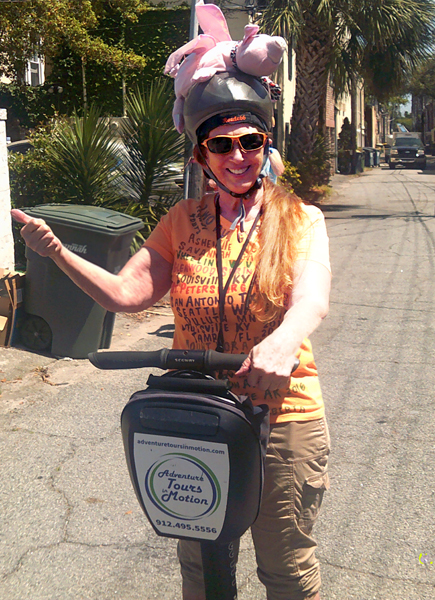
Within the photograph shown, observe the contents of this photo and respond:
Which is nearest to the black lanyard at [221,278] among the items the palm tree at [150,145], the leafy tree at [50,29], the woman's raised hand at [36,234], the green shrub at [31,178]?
the woman's raised hand at [36,234]

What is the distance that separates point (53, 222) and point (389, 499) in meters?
3.37

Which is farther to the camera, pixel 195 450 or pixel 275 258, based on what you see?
pixel 275 258

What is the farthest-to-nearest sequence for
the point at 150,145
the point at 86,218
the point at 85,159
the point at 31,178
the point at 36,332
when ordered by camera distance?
the point at 31,178 → the point at 150,145 → the point at 85,159 → the point at 36,332 → the point at 86,218

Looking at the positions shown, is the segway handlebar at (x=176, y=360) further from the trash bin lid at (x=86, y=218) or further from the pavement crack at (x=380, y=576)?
the trash bin lid at (x=86, y=218)

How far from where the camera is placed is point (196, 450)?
1.50 m

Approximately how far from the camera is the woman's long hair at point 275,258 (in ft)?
5.73

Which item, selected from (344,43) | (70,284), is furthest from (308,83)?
(70,284)

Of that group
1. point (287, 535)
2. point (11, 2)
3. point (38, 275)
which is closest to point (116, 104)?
point (11, 2)

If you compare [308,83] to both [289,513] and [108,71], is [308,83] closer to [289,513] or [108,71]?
[108,71]

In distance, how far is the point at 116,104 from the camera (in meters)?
18.3

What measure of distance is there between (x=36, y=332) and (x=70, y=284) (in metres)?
0.59

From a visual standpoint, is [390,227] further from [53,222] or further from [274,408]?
[274,408]

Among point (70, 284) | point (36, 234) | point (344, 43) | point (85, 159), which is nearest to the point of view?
point (36, 234)

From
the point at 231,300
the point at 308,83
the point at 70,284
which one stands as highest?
the point at 308,83
